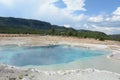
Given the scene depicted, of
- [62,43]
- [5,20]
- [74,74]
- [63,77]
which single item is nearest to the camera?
[63,77]

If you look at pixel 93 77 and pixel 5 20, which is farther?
pixel 5 20

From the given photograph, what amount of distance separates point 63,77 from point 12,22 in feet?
604

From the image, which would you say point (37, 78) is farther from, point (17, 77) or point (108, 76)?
point (108, 76)

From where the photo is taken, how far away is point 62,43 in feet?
196

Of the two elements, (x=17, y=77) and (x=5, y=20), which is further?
(x=5, y=20)

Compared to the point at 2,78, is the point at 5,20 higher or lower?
higher

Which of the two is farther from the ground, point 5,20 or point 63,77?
point 5,20

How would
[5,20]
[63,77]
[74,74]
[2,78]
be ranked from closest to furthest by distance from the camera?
[2,78] < [63,77] < [74,74] < [5,20]

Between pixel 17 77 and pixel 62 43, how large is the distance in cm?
4208

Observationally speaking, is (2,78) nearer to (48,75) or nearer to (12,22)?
(48,75)

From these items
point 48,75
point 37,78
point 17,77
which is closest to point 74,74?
point 48,75

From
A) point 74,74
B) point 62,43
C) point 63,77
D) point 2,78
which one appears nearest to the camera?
point 2,78

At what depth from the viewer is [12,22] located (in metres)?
198

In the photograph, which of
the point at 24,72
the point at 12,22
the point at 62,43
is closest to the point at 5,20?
the point at 12,22
